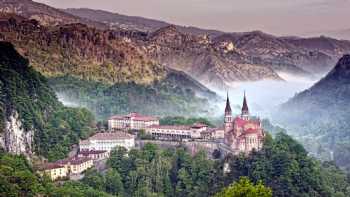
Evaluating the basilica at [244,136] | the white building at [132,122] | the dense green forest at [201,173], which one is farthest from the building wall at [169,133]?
the basilica at [244,136]

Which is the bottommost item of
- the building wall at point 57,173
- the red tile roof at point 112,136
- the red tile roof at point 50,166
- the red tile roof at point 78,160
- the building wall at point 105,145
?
the building wall at point 57,173

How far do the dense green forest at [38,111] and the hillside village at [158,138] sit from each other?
2.72m

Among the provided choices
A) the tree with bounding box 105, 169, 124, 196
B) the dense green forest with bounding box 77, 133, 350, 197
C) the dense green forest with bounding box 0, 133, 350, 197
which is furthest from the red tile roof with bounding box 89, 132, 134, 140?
the tree with bounding box 105, 169, 124, 196

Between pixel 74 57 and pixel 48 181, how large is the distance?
8472 cm

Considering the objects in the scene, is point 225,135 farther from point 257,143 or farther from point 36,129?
point 36,129

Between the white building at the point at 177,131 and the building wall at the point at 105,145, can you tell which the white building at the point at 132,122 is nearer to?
the white building at the point at 177,131

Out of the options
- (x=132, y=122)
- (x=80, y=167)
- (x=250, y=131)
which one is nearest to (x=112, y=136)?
(x=80, y=167)

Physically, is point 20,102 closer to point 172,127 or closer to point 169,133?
point 169,133

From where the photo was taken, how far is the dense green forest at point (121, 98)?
431 ft

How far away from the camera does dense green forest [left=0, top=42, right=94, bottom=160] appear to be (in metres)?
82.1

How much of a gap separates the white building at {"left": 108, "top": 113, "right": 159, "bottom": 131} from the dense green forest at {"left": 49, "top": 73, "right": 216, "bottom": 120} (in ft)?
88.4

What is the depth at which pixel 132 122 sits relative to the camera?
9475 cm

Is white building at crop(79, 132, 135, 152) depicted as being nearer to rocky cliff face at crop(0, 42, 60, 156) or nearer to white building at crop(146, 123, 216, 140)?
white building at crop(146, 123, 216, 140)

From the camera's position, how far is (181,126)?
8919 centimetres
